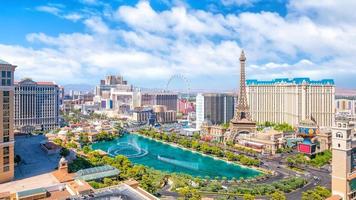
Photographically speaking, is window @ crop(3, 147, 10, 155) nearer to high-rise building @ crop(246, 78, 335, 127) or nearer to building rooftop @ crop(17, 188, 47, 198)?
building rooftop @ crop(17, 188, 47, 198)

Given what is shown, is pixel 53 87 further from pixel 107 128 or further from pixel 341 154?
pixel 341 154

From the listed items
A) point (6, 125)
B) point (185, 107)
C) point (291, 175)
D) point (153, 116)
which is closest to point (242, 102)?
point (291, 175)

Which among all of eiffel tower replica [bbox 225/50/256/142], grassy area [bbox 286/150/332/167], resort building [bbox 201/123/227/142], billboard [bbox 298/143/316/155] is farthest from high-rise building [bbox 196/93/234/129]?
grassy area [bbox 286/150/332/167]

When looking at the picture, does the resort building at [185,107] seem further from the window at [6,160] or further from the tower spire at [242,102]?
the window at [6,160]

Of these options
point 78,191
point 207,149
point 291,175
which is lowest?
point 291,175

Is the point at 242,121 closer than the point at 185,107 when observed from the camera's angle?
Yes

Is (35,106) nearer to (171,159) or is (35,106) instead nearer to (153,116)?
(153,116)
